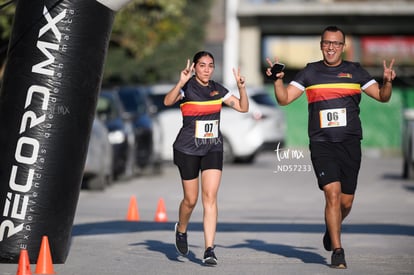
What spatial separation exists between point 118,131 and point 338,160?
1286 cm

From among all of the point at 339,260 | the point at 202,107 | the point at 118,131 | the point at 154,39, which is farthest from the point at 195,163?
the point at 154,39

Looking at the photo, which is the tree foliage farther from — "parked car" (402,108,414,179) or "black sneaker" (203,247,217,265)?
"black sneaker" (203,247,217,265)

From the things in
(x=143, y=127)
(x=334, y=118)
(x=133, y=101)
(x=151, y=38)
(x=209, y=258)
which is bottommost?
(x=209, y=258)

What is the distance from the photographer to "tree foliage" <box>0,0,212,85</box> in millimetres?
25328

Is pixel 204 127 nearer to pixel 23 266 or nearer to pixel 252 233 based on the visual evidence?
pixel 23 266

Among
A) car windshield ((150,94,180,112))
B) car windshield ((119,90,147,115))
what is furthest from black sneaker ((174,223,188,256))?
car windshield ((150,94,180,112))


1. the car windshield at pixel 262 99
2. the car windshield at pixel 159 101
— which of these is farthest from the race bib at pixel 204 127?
the car windshield at pixel 262 99

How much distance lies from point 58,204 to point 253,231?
3858 millimetres

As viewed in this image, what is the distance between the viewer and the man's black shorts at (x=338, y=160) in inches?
412

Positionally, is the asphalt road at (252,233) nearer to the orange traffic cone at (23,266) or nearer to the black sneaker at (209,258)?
the black sneaker at (209,258)

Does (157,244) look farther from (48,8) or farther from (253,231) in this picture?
(48,8)

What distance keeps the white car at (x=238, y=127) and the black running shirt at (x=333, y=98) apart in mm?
19363

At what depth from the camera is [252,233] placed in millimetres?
13641

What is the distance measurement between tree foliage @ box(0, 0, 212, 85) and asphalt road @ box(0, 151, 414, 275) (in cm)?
363
